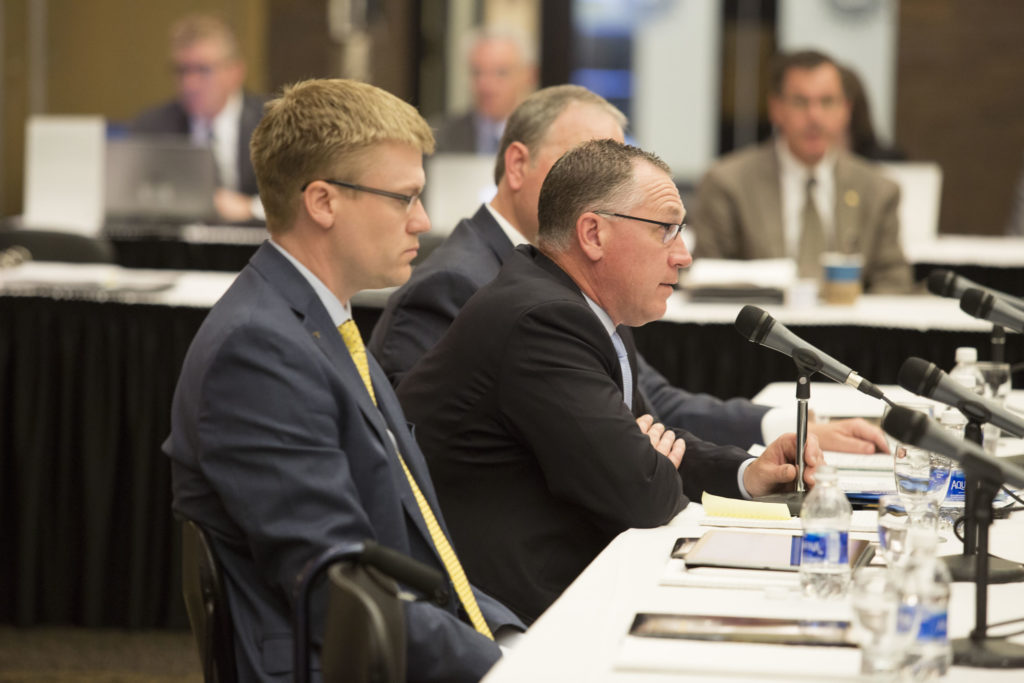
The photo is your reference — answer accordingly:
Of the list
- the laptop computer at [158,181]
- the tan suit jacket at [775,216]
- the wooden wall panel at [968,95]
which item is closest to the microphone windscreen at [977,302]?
the tan suit jacket at [775,216]

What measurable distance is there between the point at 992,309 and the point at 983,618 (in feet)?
3.16

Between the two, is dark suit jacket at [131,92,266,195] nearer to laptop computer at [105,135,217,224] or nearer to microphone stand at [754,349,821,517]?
laptop computer at [105,135,217,224]

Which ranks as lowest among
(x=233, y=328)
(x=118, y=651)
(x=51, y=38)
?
(x=118, y=651)

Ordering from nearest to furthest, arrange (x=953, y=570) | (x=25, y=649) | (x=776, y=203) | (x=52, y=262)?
(x=953, y=570), (x=25, y=649), (x=52, y=262), (x=776, y=203)

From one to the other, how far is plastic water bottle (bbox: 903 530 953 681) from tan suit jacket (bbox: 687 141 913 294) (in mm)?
3966

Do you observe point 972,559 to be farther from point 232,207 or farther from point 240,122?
point 240,122

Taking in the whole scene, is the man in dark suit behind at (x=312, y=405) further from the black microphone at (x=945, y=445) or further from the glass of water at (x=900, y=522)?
the black microphone at (x=945, y=445)

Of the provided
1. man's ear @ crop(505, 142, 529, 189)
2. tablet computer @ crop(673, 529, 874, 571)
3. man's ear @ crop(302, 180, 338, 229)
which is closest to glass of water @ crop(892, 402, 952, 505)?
tablet computer @ crop(673, 529, 874, 571)

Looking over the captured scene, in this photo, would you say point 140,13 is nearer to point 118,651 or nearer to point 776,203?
point 776,203

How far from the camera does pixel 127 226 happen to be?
608 cm

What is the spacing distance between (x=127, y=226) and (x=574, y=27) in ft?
14.1

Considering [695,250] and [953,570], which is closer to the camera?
[953,570]

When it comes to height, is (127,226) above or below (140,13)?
below

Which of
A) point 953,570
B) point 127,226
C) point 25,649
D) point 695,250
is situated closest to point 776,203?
point 695,250
